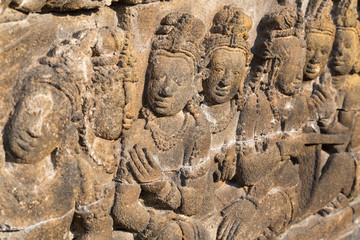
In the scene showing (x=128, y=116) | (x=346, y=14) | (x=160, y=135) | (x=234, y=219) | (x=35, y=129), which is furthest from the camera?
(x=346, y=14)

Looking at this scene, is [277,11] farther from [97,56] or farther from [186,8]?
[97,56]

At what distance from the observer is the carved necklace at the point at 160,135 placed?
3.31 meters

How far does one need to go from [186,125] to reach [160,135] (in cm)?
22

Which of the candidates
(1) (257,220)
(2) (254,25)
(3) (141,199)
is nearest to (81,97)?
(3) (141,199)

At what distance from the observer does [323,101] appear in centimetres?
448

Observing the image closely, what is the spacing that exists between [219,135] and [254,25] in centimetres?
88

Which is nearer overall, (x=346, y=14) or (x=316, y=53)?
(x=316, y=53)

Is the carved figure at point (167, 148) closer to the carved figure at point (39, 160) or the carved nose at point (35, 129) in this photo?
the carved figure at point (39, 160)

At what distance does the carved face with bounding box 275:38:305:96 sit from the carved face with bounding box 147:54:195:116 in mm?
941

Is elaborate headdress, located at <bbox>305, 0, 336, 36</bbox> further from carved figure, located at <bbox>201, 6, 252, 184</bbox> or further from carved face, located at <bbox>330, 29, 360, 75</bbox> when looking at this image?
carved figure, located at <bbox>201, 6, 252, 184</bbox>

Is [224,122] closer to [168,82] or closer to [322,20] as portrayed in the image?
[168,82]

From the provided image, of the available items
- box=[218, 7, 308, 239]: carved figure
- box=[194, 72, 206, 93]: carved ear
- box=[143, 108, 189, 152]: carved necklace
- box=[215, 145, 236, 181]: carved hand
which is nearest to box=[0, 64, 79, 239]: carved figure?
box=[143, 108, 189, 152]: carved necklace

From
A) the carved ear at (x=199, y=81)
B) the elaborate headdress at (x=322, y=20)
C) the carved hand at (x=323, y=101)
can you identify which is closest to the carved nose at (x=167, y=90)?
the carved ear at (x=199, y=81)

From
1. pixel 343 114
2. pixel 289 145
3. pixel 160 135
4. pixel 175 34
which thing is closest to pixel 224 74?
pixel 175 34
